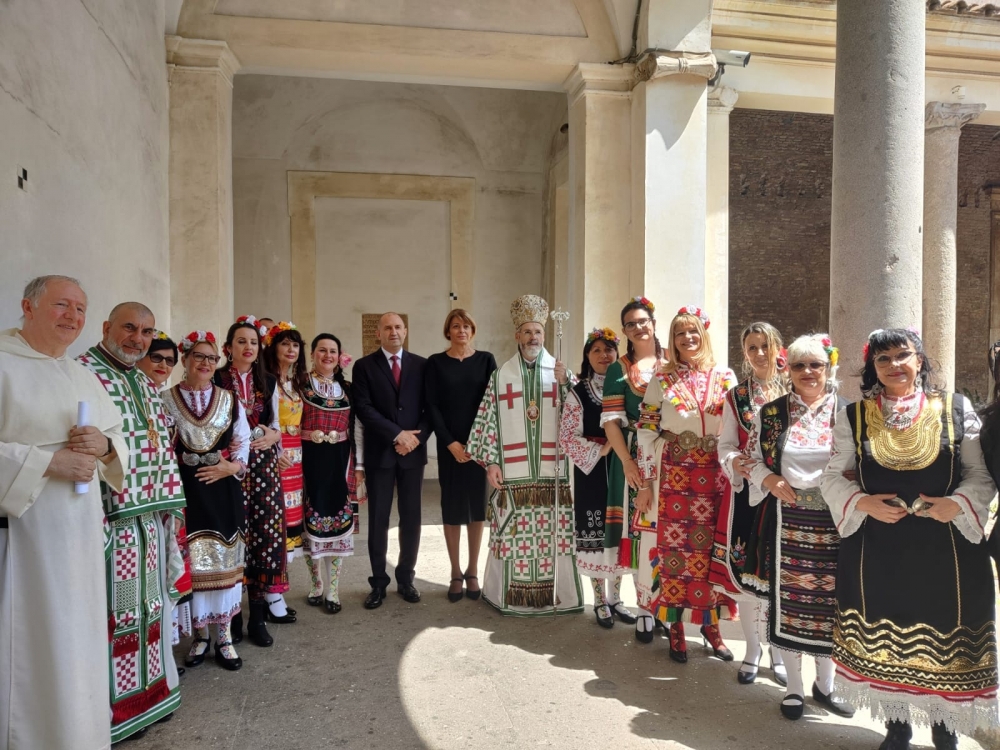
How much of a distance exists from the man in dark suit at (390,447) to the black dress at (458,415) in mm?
129

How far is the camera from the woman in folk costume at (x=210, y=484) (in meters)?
3.72

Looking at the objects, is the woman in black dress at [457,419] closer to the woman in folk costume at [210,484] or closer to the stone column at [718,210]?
the woman in folk costume at [210,484]

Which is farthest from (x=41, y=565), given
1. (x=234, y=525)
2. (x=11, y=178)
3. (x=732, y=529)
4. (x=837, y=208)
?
(x=837, y=208)

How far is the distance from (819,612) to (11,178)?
4.08 meters

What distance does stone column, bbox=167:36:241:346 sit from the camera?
6.15m

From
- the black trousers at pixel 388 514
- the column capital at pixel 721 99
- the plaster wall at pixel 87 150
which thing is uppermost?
the column capital at pixel 721 99

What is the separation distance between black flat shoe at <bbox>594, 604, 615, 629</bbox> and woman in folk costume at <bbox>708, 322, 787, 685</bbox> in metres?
0.94

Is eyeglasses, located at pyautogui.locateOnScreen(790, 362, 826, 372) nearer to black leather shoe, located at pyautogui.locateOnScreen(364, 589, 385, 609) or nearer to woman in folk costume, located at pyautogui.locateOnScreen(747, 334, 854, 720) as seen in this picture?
woman in folk costume, located at pyautogui.locateOnScreen(747, 334, 854, 720)

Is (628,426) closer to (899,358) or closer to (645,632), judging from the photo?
(645,632)

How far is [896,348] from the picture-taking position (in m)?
2.87

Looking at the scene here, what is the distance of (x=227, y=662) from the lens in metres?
3.85

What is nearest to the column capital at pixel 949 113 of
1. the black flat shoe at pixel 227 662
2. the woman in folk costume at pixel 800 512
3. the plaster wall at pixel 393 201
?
the plaster wall at pixel 393 201

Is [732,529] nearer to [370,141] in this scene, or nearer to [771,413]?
[771,413]

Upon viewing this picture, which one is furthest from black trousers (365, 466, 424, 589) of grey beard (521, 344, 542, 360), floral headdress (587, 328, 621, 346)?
floral headdress (587, 328, 621, 346)
